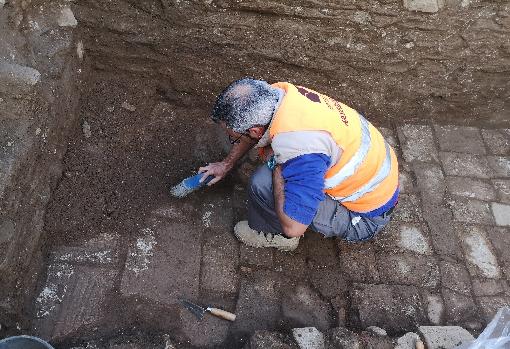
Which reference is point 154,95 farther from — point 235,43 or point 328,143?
point 328,143

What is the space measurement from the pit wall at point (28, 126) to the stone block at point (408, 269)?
2400mm

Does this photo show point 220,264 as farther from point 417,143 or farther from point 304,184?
point 417,143

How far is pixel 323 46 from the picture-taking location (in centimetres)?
422

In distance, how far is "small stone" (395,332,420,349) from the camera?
3.19 meters

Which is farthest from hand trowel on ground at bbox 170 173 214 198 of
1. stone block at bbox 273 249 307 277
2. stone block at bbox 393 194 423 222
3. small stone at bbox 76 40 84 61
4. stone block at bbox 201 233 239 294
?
stone block at bbox 393 194 423 222

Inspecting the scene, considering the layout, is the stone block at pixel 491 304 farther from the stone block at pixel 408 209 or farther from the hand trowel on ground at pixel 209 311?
the hand trowel on ground at pixel 209 311

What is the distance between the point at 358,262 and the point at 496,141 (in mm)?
2088

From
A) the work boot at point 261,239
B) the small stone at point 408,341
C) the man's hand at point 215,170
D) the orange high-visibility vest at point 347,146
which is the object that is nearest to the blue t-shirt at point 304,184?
the orange high-visibility vest at point 347,146

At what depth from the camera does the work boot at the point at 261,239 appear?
3641 mm

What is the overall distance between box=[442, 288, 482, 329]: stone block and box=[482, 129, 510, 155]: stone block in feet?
5.45

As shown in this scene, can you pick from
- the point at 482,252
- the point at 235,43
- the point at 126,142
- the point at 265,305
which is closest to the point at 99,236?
the point at 126,142

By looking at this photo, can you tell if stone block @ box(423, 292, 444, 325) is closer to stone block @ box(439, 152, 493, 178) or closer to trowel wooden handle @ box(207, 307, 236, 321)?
stone block @ box(439, 152, 493, 178)

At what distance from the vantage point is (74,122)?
390 centimetres

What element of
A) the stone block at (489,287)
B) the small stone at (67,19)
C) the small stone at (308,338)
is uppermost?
the small stone at (67,19)
